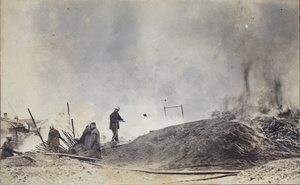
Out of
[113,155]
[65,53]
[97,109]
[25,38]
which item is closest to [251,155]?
[113,155]

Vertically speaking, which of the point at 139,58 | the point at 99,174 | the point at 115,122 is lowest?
the point at 99,174

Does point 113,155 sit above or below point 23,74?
below

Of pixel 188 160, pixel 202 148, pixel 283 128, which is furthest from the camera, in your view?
pixel 283 128

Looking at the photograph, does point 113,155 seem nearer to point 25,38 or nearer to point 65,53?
point 65,53

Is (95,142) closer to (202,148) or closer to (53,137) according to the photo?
(53,137)

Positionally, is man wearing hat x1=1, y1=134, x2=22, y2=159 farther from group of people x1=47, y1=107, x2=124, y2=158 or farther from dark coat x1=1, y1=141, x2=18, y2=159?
group of people x1=47, y1=107, x2=124, y2=158

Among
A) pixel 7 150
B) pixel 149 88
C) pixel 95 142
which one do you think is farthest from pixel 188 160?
pixel 7 150
